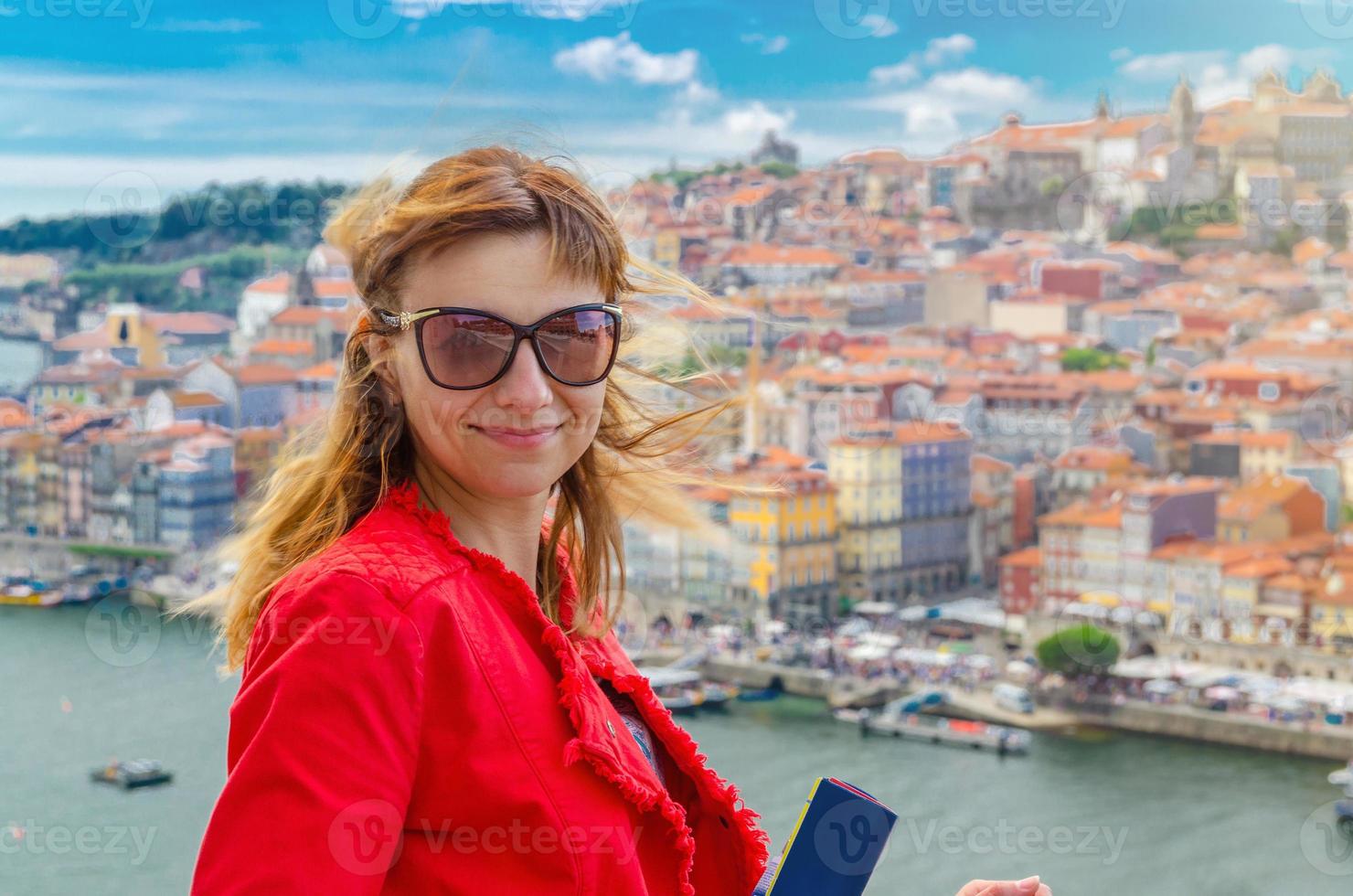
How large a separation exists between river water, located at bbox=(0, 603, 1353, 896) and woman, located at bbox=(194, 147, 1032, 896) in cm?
701

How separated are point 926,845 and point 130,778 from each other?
12.5ft

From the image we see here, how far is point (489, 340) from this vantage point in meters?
0.37

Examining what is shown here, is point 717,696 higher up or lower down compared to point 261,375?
lower down

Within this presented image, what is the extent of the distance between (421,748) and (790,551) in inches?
494

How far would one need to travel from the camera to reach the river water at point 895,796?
7.92m

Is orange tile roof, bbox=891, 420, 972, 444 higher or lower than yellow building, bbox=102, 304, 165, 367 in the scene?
lower

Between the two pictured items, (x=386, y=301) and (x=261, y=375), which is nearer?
(x=386, y=301)

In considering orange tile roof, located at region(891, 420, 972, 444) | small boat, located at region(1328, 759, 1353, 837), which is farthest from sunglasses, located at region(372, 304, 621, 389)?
orange tile roof, located at region(891, 420, 972, 444)

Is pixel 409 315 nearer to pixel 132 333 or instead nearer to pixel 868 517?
pixel 868 517

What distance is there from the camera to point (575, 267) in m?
0.38

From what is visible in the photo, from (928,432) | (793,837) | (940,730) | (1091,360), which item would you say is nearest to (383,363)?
(793,837)

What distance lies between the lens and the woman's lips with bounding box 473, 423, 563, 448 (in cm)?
38

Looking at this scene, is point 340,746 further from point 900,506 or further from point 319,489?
point 900,506

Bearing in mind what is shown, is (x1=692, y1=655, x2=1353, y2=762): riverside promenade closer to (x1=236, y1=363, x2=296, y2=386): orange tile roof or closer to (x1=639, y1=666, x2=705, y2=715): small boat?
(x1=639, y1=666, x2=705, y2=715): small boat
